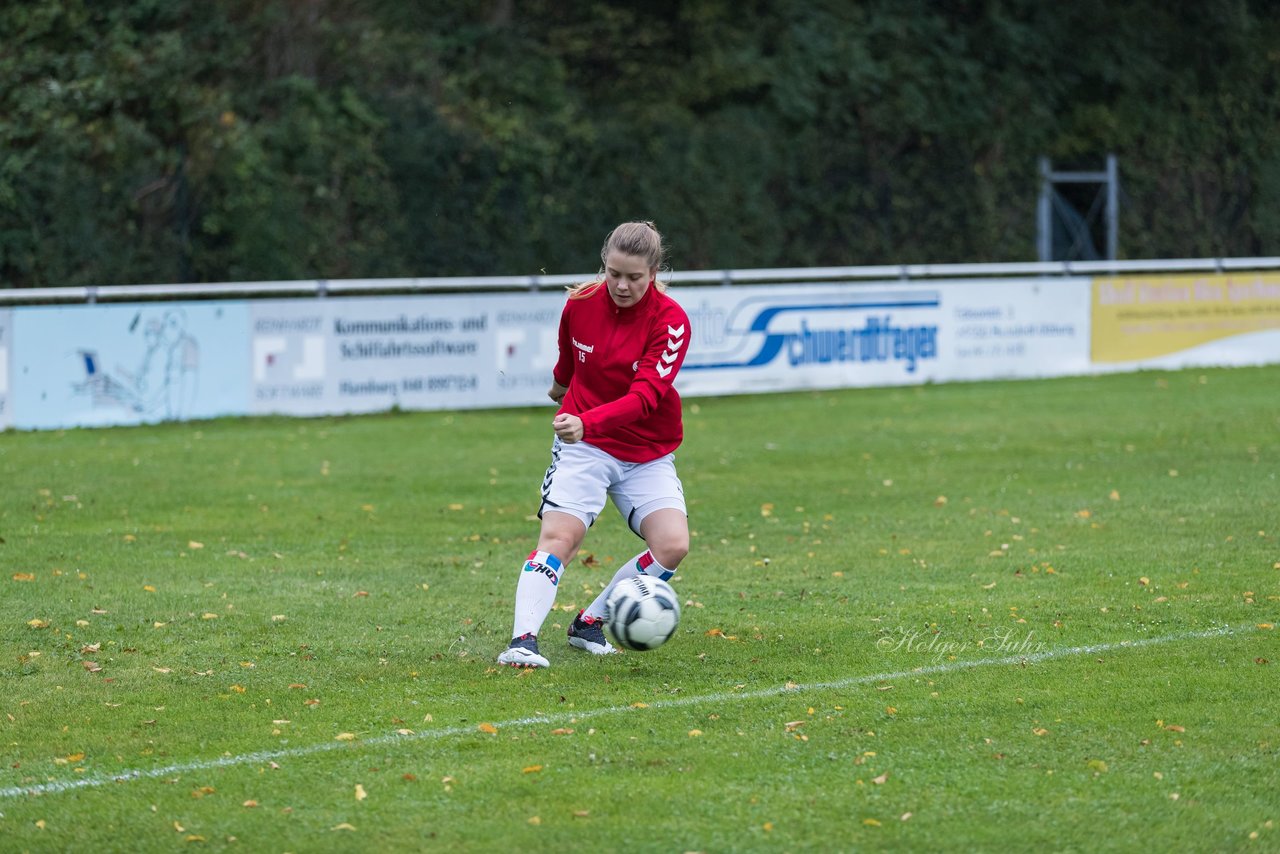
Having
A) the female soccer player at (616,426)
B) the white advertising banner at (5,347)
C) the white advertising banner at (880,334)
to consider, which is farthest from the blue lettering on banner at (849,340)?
the female soccer player at (616,426)

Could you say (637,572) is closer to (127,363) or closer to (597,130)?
(127,363)

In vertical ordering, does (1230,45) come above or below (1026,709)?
above

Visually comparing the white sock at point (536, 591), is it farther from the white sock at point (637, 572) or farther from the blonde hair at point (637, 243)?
the blonde hair at point (637, 243)

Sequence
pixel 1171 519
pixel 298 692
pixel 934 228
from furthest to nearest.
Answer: pixel 934 228
pixel 1171 519
pixel 298 692

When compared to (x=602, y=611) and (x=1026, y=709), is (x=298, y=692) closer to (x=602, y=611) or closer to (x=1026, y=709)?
(x=602, y=611)

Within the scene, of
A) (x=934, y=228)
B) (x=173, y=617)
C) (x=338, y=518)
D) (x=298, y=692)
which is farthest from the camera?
(x=934, y=228)

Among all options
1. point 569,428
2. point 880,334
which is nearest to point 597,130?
point 880,334

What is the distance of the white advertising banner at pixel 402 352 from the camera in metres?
19.0

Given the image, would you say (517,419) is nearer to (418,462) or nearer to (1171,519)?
(418,462)

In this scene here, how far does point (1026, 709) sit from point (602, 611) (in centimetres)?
202

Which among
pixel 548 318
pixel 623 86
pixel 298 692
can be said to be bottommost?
pixel 298 692

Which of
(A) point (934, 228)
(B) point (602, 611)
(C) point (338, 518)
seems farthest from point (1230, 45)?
(B) point (602, 611)

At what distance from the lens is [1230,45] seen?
34438 mm

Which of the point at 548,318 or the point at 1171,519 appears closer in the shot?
the point at 1171,519
